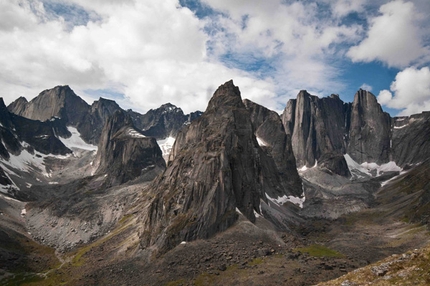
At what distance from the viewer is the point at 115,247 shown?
133500mm

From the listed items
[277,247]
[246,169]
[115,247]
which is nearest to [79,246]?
[115,247]

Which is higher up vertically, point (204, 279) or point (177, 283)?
point (204, 279)

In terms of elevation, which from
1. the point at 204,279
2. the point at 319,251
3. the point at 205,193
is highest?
the point at 205,193

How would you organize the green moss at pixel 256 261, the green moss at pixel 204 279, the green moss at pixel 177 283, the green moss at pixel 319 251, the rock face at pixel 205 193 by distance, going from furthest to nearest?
the rock face at pixel 205 193 < the green moss at pixel 319 251 < the green moss at pixel 256 261 < the green moss at pixel 177 283 < the green moss at pixel 204 279

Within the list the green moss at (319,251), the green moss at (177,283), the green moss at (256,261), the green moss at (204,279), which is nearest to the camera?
the green moss at (204,279)

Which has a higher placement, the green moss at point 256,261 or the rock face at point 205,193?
the rock face at point 205,193

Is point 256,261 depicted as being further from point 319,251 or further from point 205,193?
point 205,193

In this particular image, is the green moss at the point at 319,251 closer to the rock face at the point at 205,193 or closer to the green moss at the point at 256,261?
the green moss at the point at 256,261

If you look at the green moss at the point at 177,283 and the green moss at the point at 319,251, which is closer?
the green moss at the point at 177,283

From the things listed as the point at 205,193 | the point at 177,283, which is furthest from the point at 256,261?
the point at 205,193

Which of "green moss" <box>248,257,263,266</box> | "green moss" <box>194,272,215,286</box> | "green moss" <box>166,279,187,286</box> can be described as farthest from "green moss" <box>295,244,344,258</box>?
"green moss" <box>166,279,187,286</box>

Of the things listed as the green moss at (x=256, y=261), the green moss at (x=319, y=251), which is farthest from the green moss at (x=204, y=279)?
the green moss at (x=319, y=251)

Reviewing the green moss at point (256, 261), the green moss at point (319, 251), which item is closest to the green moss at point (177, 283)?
the green moss at point (256, 261)

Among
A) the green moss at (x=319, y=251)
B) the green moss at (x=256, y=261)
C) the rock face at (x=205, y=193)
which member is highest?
the rock face at (x=205, y=193)
